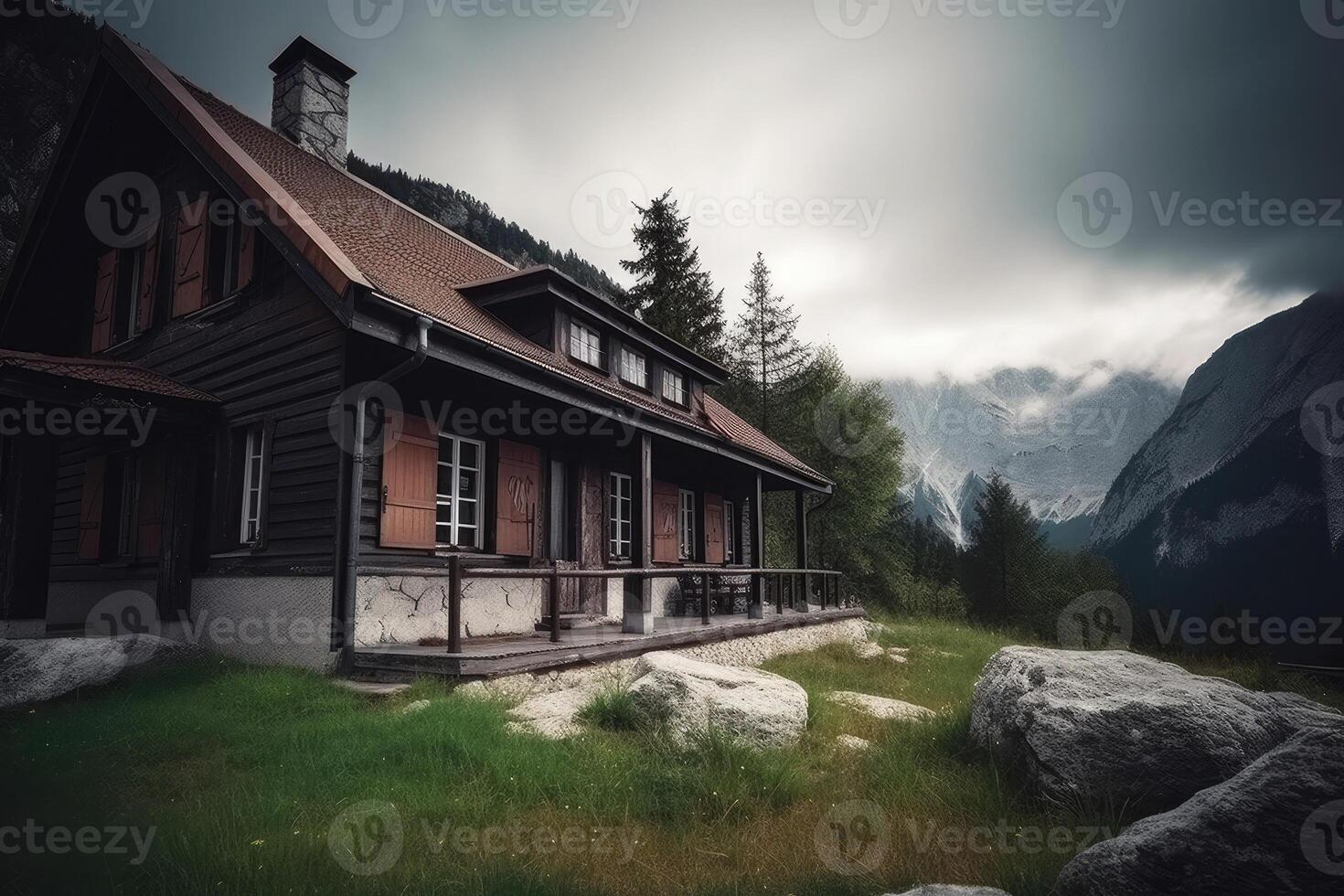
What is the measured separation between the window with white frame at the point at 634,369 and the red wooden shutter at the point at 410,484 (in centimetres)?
467

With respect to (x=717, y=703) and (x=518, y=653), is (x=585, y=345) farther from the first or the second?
(x=717, y=703)

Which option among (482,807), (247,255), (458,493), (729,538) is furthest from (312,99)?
(482,807)

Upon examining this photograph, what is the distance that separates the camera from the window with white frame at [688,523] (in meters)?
15.3

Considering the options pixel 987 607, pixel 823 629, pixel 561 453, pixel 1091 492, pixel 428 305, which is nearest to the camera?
pixel 428 305

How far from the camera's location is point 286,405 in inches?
336

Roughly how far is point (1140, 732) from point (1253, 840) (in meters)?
1.85

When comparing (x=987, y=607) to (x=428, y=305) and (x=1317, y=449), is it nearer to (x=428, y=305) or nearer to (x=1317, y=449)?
(x=428, y=305)

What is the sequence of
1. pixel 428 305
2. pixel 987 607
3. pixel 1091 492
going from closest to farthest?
pixel 428 305
pixel 987 607
pixel 1091 492

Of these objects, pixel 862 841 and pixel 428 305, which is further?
pixel 428 305

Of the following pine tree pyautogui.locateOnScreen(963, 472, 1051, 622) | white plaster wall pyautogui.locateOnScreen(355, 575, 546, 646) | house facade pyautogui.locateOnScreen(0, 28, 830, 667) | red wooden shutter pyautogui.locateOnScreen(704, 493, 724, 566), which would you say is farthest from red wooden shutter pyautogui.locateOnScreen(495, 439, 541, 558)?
pine tree pyautogui.locateOnScreen(963, 472, 1051, 622)

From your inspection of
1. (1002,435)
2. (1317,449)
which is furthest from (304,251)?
(1002,435)

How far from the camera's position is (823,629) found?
15016mm

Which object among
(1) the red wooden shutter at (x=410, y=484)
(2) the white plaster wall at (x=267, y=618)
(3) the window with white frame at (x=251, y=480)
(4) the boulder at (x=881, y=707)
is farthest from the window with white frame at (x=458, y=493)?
(4) the boulder at (x=881, y=707)

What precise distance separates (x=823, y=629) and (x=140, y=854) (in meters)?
13.1
